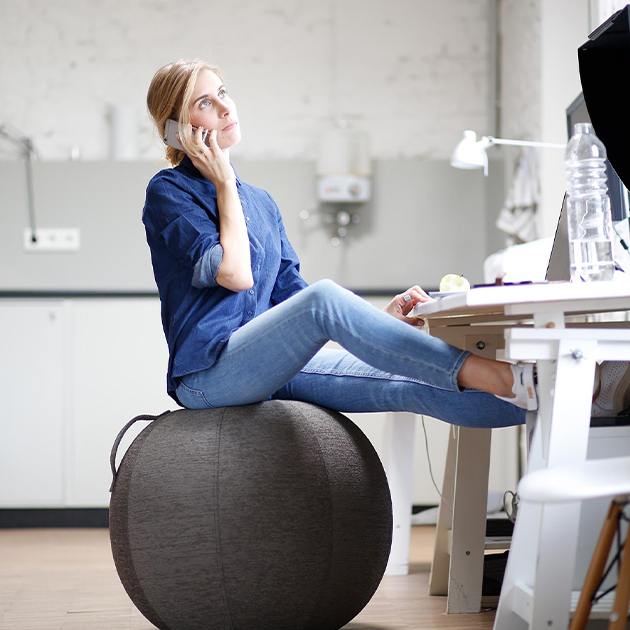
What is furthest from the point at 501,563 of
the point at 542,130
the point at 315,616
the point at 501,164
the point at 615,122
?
the point at 501,164

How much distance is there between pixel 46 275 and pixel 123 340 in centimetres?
52

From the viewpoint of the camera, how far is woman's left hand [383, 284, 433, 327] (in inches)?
77.4

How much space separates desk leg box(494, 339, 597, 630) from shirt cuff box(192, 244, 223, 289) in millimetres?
762

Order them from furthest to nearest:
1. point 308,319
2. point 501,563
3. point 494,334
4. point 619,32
Answer: point 501,563, point 494,334, point 619,32, point 308,319

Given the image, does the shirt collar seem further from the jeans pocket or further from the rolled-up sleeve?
the jeans pocket

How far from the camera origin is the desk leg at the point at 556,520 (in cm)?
130

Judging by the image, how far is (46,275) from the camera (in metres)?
4.10

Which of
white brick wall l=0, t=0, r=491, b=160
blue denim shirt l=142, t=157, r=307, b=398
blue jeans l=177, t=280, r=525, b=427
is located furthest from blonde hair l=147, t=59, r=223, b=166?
white brick wall l=0, t=0, r=491, b=160

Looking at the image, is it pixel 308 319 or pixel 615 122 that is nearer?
pixel 308 319

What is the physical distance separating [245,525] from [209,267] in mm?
555

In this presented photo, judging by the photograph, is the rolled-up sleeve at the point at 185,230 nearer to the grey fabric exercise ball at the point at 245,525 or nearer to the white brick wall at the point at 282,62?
the grey fabric exercise ball at the point at 245,525

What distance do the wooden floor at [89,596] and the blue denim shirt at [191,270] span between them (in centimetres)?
67

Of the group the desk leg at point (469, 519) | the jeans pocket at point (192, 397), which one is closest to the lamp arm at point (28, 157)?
the jeans pocket at point (192, 397)

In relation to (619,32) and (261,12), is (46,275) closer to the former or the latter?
(261,12)
